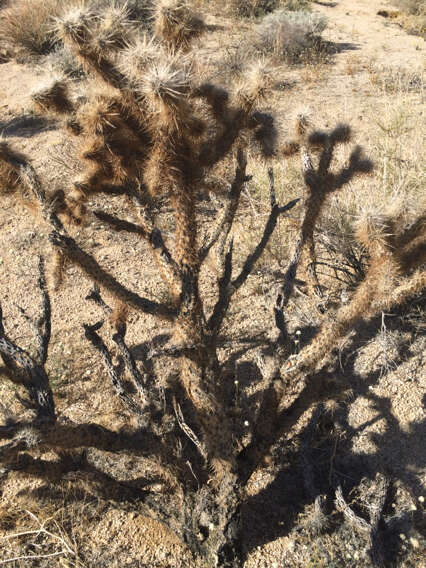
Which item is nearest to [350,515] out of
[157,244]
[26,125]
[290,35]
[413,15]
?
[157,244]

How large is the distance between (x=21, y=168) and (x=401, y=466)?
342 cm

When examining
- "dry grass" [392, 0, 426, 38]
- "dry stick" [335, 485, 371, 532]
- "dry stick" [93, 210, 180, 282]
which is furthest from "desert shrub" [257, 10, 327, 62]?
"dry stick" [335, 485, 371, 532]

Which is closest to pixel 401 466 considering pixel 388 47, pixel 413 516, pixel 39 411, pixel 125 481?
pixel 413 516

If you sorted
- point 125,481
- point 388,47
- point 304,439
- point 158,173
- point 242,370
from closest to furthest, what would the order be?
point 158,173, point 125,481, point 304,439, point 242,370, point 388,47

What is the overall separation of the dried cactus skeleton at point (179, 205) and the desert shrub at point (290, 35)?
27.7ft

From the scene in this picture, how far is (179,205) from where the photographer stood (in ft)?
7.89

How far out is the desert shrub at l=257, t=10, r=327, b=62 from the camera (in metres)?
10.8

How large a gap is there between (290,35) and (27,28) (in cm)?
654

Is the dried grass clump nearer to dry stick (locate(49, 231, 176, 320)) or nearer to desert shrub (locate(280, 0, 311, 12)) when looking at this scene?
desert shrub (locate(280, 0, 311, 12))

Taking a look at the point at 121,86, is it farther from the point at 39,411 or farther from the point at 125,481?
the point at 125,481

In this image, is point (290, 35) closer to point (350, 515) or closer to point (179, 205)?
point (179, 205)

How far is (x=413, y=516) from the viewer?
330 centimetres

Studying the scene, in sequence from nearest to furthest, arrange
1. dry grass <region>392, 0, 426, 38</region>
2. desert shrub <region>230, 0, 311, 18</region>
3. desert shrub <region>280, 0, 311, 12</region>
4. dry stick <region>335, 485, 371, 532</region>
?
dry stick <region>335, 485, 371, 532</region>, dry grass <region>392, 0, 426, 38</region>, desert shrub <region>230, 0, 311, 18</region>, desert shrub <region>280, 0, 311, 12</region>

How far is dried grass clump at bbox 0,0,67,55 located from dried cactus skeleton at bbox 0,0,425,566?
10618 millimetres
